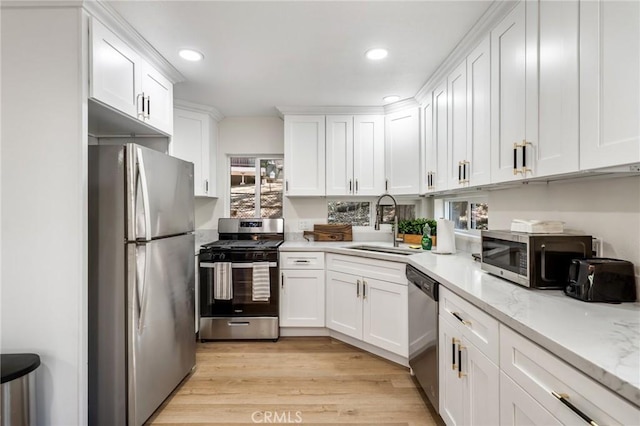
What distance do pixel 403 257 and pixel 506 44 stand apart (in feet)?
5.01

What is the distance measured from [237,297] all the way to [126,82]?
203 centimetres

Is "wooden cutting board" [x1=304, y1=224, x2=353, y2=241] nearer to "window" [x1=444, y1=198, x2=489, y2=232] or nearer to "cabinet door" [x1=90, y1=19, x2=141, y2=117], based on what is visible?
"window" [x1=444, y1=198, x2=489, y2=232]

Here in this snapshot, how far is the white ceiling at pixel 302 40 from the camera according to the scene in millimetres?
1696

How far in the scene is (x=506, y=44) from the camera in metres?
1.60

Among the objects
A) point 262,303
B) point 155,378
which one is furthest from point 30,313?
point 262,303

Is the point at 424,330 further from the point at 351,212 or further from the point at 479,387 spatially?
the point at 351,212

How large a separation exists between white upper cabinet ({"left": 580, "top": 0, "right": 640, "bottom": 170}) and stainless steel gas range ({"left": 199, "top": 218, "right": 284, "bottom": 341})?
2465mm

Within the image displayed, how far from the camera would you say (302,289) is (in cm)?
303

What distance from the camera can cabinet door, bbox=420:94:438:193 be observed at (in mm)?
2693

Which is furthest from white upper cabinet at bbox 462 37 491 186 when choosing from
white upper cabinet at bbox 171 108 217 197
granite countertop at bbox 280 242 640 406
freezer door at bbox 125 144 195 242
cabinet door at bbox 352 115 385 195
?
white upper cabinet at bbox 171 108 217 197

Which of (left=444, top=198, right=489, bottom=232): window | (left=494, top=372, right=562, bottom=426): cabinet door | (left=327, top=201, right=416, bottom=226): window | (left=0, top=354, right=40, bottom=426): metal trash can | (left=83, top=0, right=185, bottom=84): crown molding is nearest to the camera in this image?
(left=494, top=372, right=562, bottom=426): cabinet door

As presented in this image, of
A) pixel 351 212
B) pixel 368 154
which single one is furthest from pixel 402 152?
pixel 351 212

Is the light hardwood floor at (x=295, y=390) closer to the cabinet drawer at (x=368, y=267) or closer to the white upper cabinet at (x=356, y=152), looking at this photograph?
the cabinet drawer at (x=368, y=267)

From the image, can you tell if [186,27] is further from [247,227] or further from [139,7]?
[247,227]
